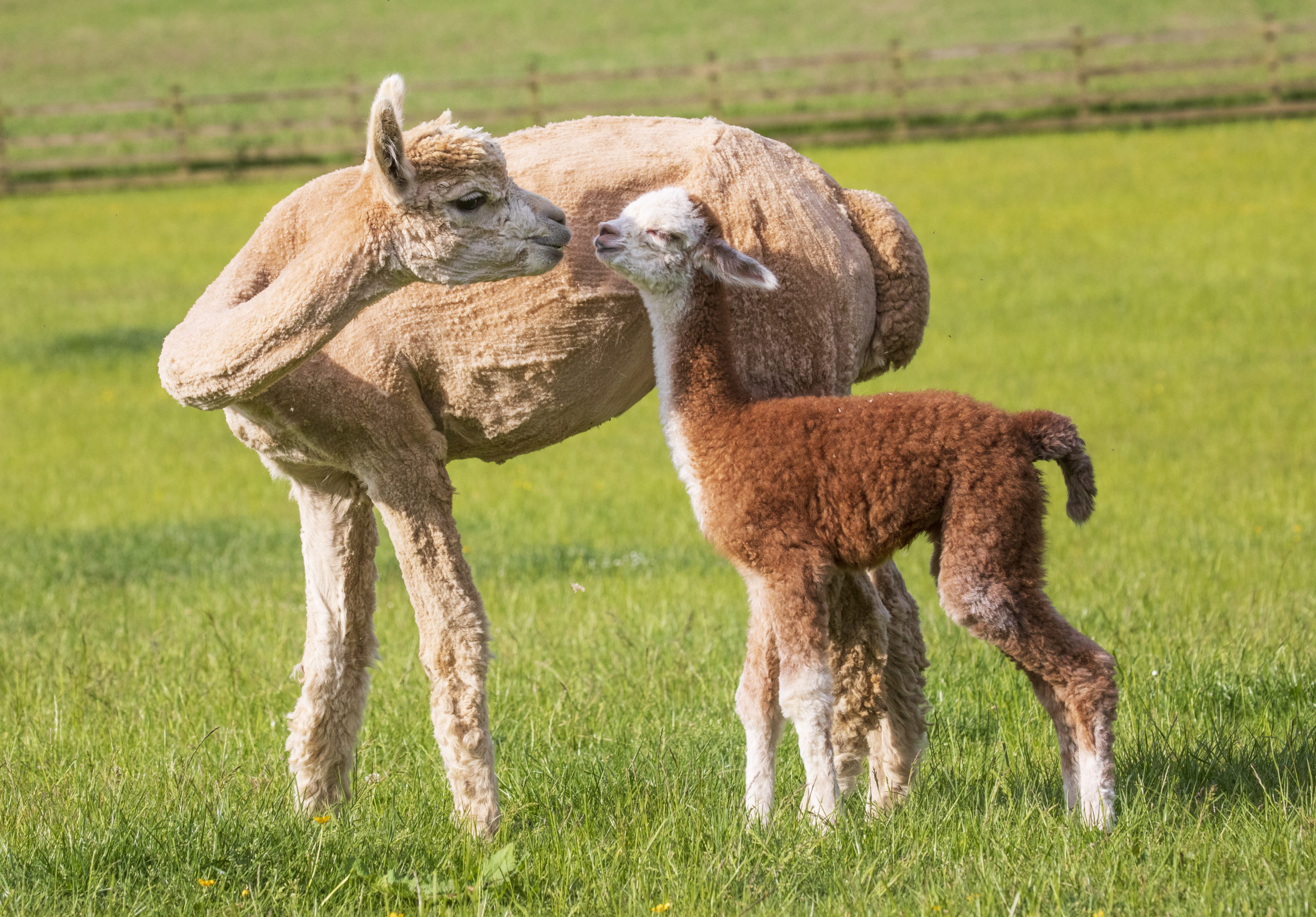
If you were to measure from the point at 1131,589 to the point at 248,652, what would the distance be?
4.20m

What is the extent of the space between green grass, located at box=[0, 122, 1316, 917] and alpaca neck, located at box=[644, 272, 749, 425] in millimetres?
1072

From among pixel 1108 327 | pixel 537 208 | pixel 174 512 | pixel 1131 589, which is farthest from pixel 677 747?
pixel 1108 327

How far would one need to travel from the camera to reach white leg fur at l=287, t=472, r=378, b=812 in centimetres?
430

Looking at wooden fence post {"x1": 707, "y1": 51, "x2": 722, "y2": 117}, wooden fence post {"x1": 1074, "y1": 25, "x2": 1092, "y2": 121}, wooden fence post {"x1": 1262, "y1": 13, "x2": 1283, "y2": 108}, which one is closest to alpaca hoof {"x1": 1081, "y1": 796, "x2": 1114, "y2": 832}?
wooden fence post {"x1": 1074, "y1": 25, "x2": 1092, "y2": 121}

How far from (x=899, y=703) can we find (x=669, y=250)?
1.62m

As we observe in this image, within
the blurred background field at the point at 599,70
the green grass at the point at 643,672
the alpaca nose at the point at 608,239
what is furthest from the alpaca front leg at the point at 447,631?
the blurred background field at the point at 599,70

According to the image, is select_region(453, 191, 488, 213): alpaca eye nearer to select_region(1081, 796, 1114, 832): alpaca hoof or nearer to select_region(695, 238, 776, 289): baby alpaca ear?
select_region(695, 238, 776, 289): baby alpaca ear

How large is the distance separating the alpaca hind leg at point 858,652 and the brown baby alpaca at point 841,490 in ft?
1.84

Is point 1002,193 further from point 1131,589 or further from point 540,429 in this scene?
point 540,429

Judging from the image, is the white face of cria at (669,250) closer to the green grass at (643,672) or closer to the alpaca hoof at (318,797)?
the green grass at (643,672)

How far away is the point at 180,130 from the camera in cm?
2925

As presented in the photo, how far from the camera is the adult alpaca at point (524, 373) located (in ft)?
12.8

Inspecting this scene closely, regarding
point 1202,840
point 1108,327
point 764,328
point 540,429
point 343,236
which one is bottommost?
point 1108,327

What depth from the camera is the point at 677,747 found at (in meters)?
4.49
